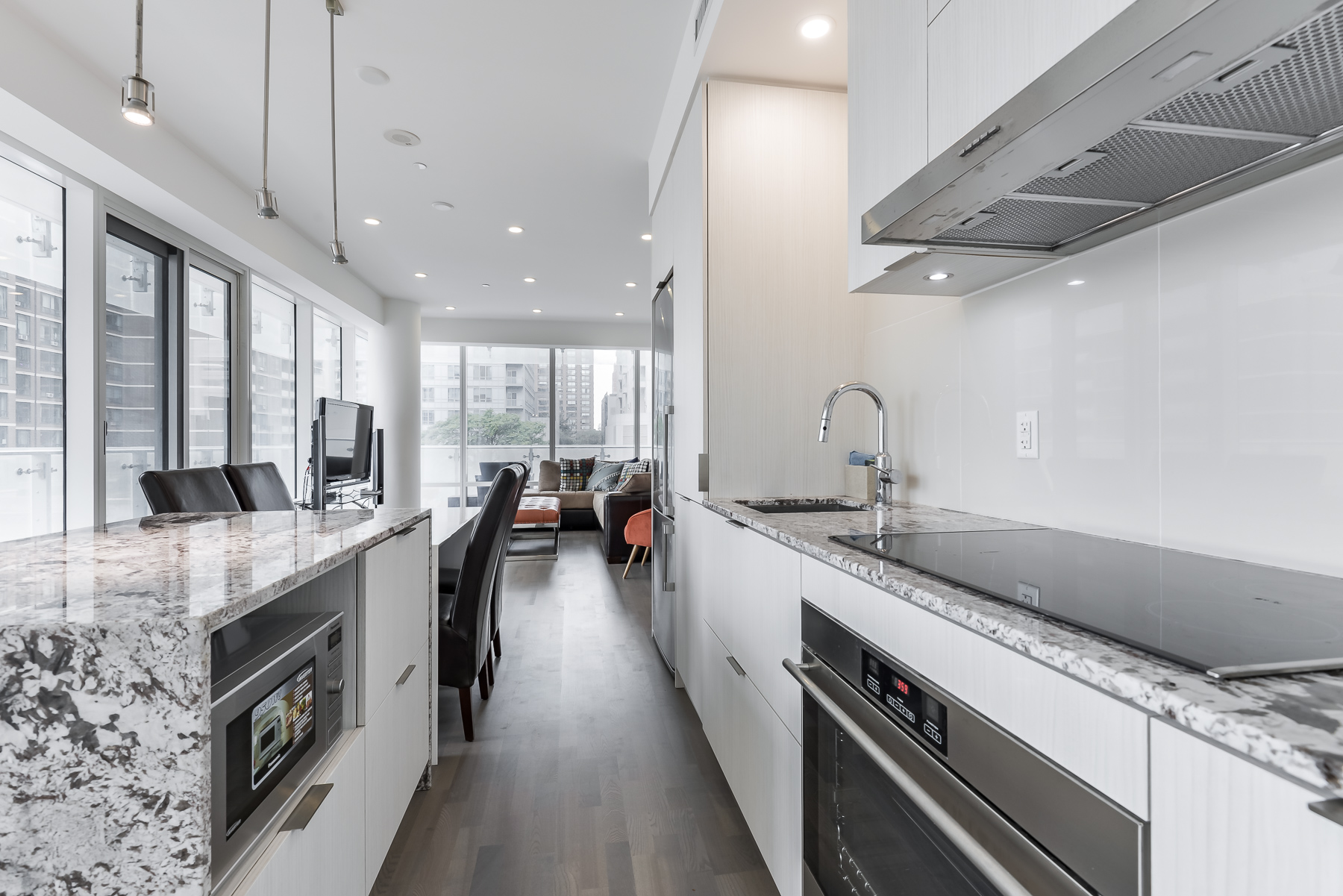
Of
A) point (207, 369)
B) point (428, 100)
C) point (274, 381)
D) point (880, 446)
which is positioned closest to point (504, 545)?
point (880, 446)

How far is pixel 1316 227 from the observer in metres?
0.89

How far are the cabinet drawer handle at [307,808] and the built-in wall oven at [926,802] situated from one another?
836 mm

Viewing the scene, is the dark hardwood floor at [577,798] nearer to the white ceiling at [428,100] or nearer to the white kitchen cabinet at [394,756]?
the white kitchen cabinet at [394,756]

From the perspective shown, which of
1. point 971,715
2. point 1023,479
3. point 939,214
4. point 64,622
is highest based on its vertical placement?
point 939,214

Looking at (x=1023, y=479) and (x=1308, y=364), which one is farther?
(x=1023, y=479)

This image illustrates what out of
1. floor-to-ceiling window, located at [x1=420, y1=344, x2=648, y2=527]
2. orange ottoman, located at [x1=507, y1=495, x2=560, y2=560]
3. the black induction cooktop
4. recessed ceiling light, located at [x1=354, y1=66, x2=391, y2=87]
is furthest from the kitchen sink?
floor-to-ceiling window, located at [x1=420, y1=344, x2=648, y2=527]

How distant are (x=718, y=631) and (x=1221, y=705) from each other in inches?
62.2

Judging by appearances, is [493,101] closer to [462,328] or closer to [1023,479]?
[1023,479]

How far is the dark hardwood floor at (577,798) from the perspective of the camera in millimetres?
1528

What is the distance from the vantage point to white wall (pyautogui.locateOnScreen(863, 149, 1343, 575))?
2.93ft

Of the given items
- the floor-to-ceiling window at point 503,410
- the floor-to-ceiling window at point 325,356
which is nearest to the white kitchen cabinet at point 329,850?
the floor-to-ceiling window at point 325,356

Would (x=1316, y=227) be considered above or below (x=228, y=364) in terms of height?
below

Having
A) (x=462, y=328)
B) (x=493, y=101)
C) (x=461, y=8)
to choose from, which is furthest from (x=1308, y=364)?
(x=462, y=328)

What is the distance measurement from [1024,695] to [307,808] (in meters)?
1.04
